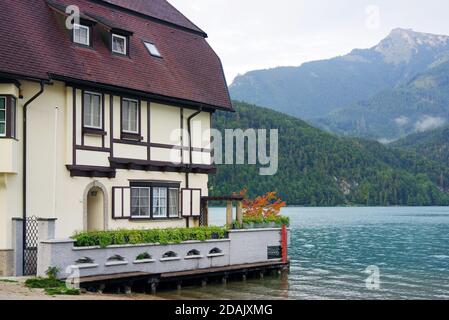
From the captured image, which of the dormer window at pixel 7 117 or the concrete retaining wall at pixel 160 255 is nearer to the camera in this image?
the concrete retaining wall at pixel 160 255

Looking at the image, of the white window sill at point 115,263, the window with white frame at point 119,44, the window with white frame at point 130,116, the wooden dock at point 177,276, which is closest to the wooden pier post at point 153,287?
the wooden dock at point 177,276

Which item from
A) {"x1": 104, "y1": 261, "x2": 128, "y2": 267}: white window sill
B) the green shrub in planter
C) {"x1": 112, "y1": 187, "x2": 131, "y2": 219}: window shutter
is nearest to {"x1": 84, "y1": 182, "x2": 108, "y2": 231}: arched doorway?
{"x1": 112, "y1": 187, "x2": 131, "y2": 219}: window shutter

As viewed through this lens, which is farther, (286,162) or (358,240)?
(286,162)

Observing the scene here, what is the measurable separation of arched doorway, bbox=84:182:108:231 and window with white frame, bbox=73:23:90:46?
5.52 meters

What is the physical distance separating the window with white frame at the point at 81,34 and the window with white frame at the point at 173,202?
23.6 feet

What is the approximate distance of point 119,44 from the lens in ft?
95.5

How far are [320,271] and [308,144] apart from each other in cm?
15860

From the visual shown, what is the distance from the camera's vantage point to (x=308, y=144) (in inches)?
7702

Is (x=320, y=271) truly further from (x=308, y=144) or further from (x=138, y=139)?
(x=308, y=144)

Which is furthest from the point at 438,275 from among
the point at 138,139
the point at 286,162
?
the point at 286,162

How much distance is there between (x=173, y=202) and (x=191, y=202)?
3.07 ft

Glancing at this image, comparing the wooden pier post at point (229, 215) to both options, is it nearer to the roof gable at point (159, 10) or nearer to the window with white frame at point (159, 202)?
the window with white frame at point (159, 202)

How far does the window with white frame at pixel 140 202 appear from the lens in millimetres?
28406
